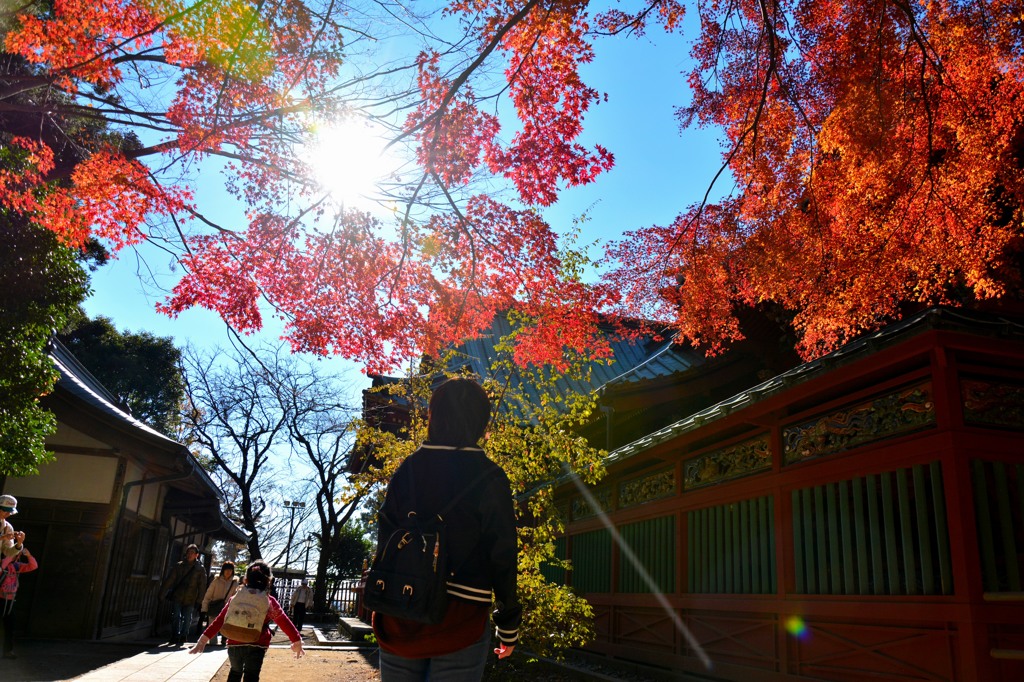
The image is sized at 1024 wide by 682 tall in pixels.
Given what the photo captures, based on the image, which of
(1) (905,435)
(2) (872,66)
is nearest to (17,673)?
(1) (905,435)

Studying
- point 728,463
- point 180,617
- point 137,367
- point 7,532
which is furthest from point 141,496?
point 137,367

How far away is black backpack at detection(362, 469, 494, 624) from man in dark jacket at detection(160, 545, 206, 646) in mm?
11870

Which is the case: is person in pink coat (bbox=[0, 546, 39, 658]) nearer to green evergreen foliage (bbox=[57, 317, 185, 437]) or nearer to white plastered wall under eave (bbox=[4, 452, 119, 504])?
white plastered wall under eave (bbox=[4, 452, 119, 504])

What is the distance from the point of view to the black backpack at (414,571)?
2.49m

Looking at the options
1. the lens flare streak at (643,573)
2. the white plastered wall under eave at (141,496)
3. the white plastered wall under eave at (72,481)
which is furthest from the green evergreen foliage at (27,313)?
the lens flare streak at (643,573)

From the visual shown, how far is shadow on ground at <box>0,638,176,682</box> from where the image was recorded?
305 inches

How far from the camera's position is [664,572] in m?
9.03

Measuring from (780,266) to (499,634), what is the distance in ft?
31.9

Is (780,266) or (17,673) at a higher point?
(780,266)

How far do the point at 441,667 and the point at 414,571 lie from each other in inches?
14.2

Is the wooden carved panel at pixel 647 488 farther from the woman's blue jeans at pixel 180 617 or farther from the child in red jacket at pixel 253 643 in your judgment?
the woman's blue jeans at pixel 180 617

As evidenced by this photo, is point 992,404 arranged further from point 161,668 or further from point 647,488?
point 161,668

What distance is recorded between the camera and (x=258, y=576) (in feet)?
18.5

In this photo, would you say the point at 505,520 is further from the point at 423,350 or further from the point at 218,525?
the point at 218,525
